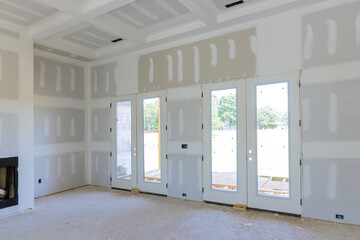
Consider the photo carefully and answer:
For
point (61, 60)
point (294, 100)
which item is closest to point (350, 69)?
point (294, 100)

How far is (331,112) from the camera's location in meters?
3.54

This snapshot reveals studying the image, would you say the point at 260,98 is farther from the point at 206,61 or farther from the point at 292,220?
the point at 292,220

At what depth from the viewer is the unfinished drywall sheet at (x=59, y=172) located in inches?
211

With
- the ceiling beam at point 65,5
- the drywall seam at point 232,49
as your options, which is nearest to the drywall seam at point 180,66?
the drywall seam at point 232,49

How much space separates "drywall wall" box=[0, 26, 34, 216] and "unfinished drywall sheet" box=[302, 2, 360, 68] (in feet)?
16.7

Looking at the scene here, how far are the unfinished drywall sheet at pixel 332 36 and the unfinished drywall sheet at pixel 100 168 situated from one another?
5057 mm

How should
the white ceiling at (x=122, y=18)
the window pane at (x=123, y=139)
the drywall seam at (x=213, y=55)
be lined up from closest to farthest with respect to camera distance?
1. the white ceiling at (x=122, y=18)
2. the drywall seam at (x=213, y=55)
3. the window pane at (x=123, y=139)

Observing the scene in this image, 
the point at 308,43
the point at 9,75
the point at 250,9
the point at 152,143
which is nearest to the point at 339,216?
the point at 308,43

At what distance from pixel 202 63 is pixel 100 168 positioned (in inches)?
153

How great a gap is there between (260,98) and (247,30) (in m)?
1.28

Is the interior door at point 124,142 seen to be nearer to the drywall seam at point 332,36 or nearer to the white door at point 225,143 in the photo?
the white door at point 225,143

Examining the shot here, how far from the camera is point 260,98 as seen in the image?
4.12 metres

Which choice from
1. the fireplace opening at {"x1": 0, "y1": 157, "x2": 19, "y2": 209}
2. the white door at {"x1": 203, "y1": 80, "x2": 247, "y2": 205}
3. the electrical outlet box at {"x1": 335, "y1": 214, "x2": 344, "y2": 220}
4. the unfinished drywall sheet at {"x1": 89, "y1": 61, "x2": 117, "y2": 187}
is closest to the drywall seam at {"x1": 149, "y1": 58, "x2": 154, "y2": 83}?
the unfinished drywall sheet at {"x1": 89, "y1": 61, "x2": 117, "y2": 187}

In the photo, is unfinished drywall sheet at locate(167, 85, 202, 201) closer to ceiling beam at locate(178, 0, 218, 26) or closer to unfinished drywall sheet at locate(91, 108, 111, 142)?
ceiling beam at locate(178, 0, 218, 26)
